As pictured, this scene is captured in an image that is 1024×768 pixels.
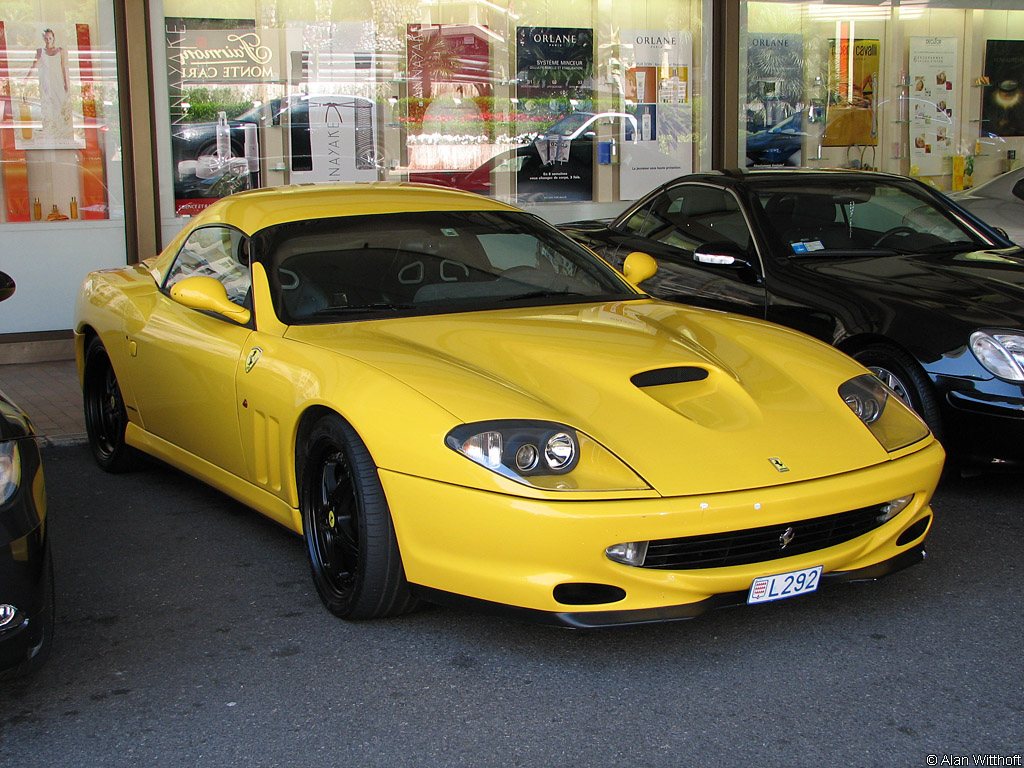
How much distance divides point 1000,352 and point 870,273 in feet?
3.10

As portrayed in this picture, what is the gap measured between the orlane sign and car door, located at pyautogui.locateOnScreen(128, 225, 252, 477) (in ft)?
15.0

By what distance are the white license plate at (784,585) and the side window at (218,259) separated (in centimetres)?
220

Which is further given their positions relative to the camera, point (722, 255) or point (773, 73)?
point (773, 73)

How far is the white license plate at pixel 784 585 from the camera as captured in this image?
10.9 feet

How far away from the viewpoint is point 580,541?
124 inches

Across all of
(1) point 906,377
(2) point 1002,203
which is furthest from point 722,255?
(2) point 1002,203

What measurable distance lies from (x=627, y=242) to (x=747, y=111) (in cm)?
451

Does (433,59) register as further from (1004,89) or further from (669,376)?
(669,376)

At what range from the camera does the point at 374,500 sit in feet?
11.4

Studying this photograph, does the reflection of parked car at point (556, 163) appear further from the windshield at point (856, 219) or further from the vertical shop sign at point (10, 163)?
the windshield at point (856, 219)

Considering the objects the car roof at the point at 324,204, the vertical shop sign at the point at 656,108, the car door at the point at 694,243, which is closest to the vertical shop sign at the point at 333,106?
the vertical shop sign at the point at 656,108

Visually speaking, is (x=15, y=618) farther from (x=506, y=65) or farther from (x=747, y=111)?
(x=747, y=111)

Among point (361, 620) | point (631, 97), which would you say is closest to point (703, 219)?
point (361, 620)

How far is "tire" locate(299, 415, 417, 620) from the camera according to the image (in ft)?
11.4
